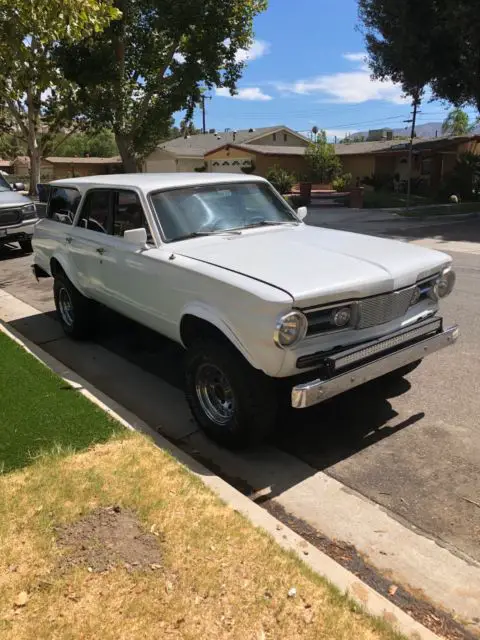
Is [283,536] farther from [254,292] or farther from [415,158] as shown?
[415,158]

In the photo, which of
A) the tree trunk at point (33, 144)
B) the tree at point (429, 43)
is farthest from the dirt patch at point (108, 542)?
the tree trunk at point (33, 144)

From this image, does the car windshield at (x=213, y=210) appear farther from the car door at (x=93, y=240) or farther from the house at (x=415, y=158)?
the house at (x=415, y=158)

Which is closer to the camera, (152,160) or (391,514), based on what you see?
(391,514)

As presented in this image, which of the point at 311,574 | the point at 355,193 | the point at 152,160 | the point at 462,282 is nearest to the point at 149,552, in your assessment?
the point at 311,574

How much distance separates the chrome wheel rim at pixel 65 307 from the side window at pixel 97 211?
0.95 m

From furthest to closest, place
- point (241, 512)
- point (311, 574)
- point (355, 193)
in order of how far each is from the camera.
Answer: point (355, 193)
point (241, 512)
point (311, 574)

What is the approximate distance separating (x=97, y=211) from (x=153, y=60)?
1912 cm

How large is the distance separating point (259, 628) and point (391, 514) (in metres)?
1.26

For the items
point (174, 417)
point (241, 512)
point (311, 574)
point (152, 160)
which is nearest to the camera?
point (311, 574)

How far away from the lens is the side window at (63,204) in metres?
6.24

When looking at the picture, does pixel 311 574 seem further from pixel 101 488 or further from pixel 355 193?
pixel 355 193

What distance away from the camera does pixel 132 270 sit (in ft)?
15.9

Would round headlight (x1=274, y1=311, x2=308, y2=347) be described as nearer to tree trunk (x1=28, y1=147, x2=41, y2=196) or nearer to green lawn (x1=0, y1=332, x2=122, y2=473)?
green lawn (x1=0, y1=332, x2=122, y2=473)

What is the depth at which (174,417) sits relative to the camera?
15.1ft
